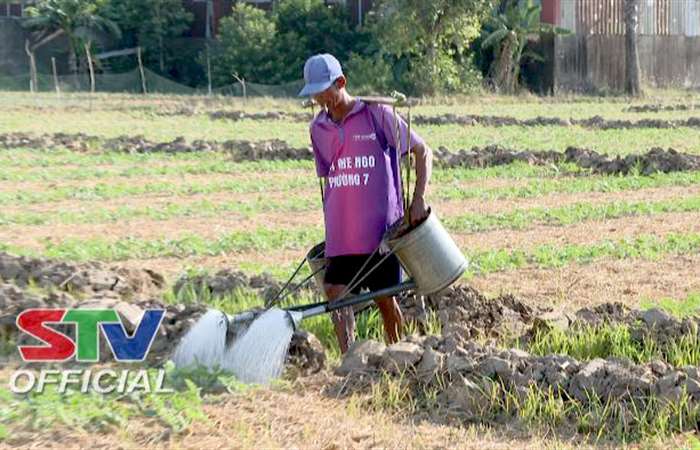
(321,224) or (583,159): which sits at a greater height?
(583,159)

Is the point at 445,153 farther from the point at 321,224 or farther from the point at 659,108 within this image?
the point at 659,108

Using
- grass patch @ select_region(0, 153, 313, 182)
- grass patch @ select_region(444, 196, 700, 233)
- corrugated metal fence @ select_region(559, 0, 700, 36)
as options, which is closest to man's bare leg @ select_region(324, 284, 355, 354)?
grass patch @ select_region(444, 196, 700, 233)

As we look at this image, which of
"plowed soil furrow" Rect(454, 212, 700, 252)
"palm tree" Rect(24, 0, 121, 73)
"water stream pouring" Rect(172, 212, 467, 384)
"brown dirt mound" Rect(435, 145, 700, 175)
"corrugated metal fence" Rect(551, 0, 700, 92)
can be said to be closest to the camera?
"water stream pouring" Rect(172, 212, 467, 384)

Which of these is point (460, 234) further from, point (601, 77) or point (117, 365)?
point (601, 77)

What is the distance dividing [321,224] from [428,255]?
6533mm

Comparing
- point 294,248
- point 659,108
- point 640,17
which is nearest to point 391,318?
point 294,248

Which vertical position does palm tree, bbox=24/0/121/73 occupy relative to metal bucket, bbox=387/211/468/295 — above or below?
above

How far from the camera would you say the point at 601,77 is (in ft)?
131

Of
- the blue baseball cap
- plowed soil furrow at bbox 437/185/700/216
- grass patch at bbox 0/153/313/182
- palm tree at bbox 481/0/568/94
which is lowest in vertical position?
plowed soil furrow at bbox 437/185/700/216

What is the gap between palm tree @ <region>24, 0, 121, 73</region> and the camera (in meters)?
44.5

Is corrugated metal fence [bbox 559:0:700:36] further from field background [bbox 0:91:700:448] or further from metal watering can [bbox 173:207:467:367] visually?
metal watering can [bbox 173:207:467:367]

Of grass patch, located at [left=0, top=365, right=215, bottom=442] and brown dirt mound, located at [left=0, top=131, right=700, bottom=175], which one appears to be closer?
grass patch, located at [left=0, top=365, right=215, bottom=442]

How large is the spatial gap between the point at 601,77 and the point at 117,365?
3456 cm

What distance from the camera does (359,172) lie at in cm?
701
